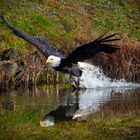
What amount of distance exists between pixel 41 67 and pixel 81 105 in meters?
7.22

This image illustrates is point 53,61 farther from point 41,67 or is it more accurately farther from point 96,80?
point 41,67

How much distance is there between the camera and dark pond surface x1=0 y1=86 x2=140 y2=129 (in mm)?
16688

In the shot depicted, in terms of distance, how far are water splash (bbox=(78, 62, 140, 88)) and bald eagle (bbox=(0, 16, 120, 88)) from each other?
2.73 feet

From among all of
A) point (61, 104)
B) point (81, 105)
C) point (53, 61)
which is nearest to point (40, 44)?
point (53, 61)

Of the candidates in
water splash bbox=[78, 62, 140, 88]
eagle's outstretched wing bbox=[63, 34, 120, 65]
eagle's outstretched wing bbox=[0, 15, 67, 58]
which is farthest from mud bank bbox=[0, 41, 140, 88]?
eagle's outstretched wing bbox=[63, 34, 120, 65]

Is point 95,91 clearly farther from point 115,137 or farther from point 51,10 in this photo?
point 51,10

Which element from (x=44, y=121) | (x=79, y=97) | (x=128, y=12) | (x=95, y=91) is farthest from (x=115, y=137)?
(x=128, y=12)

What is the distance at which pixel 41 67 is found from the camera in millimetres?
26016

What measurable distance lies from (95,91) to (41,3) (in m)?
12.8

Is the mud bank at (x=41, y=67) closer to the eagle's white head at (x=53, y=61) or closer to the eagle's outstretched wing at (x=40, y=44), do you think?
the eagle's outstretched wing at (x=40, y=44)

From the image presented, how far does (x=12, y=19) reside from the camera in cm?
3173

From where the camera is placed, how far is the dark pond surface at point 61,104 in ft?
54.7

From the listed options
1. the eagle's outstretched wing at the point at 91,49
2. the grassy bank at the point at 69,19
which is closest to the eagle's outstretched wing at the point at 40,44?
the eagle's outstretched wing at the point at 91,49

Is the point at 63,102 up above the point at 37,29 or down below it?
below
